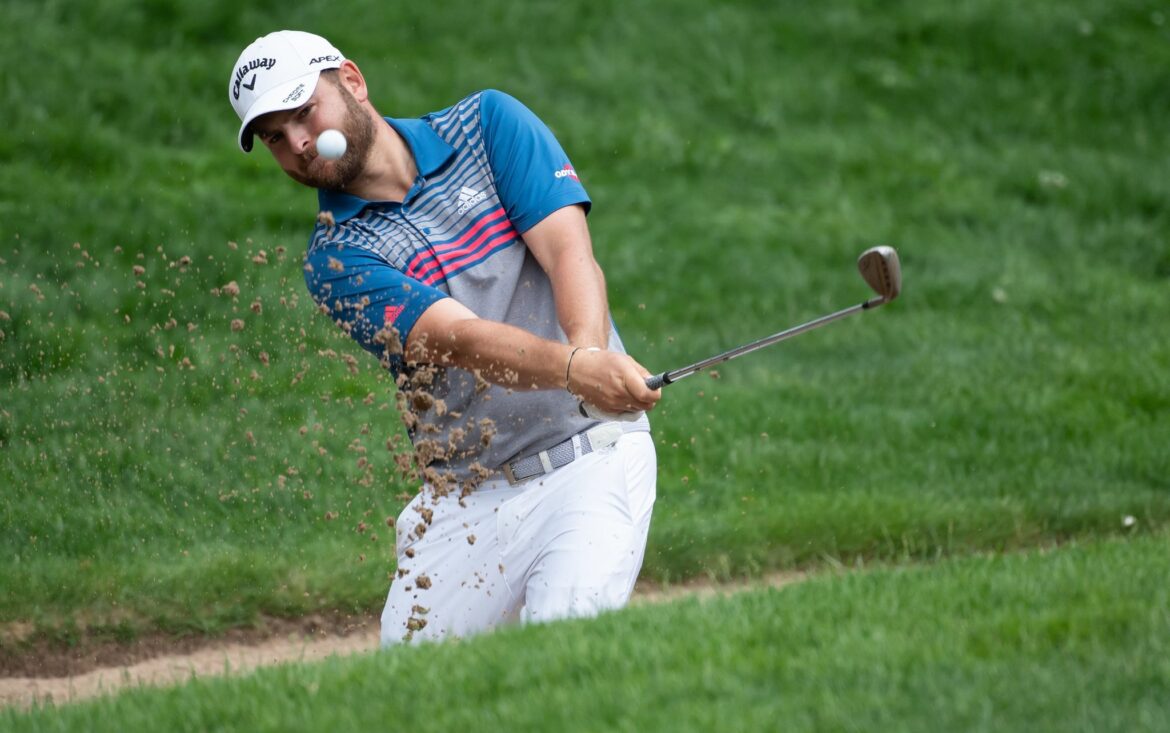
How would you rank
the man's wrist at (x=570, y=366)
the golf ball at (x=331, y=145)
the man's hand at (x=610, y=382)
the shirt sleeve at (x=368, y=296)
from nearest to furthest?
the man's hand at (x=610, y=382)
the man's wrist at (x=570, y=366)
the shirt sleeve at (x=368, y=296)
the golf ball at (x=331, y=145)

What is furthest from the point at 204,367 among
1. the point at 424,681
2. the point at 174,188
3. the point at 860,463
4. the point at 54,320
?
the point at 424,681

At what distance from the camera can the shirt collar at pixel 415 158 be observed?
4859 mm

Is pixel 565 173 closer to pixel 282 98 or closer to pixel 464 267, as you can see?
pixel 464 267

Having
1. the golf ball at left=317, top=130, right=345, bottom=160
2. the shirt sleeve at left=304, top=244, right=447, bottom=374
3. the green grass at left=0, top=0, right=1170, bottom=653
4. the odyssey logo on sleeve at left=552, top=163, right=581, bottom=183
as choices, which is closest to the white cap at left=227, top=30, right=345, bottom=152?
the golf ball at left=317, top=130, right=345, bottom=160

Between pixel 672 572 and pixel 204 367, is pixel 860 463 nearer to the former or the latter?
pixel 672 572

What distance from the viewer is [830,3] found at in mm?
14164

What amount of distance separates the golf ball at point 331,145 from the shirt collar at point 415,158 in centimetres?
20

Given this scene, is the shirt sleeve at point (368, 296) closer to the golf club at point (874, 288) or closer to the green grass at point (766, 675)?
the golf club at point (874, 288)

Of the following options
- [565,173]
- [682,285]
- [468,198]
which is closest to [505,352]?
[468,198]

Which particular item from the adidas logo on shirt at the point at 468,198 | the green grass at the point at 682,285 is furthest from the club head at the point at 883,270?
the green grass at the point at 682,285

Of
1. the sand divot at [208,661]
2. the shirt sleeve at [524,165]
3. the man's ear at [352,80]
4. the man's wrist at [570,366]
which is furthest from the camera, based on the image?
the sand divot at [208,661]

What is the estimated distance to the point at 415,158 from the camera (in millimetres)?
4906

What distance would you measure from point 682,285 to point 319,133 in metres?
5.88

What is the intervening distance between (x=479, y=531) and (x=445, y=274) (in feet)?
2.65
